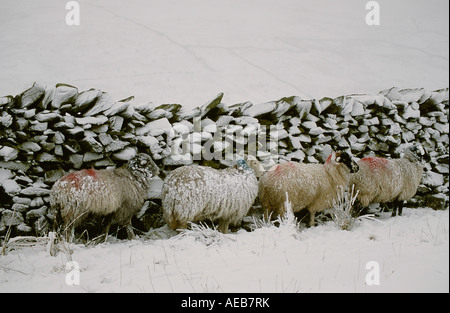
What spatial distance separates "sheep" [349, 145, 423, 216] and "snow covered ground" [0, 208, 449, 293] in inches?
44.4

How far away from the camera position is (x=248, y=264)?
3611mm

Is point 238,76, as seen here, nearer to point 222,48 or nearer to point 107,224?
point 222,48

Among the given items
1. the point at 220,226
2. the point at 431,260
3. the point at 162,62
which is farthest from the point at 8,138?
the point at 431,260

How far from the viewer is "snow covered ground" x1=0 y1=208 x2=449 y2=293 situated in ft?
10.1

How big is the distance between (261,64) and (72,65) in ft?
11.5

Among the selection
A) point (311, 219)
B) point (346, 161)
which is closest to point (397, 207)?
point (346, 161)

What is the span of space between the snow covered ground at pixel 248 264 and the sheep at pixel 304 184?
0.59 metres

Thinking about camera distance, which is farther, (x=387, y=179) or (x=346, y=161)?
(x=387, y=179)

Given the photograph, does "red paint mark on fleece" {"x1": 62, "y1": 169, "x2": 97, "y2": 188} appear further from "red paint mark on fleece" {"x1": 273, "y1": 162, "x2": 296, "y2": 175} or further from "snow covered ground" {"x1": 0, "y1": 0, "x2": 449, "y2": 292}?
"red paint mark on fleece" {"x1": 273, "y1": 162, "x2": 296, "y2": 175}

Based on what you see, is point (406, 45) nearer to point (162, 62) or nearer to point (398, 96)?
point (398, 96)

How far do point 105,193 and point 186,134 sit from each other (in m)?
1.46

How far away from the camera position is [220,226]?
4.99 meters

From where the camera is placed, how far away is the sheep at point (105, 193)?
14.1 ft

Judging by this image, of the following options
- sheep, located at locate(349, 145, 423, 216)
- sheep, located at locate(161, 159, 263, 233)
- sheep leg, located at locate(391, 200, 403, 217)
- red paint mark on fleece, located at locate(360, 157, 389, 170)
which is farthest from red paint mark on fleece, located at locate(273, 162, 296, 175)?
sheep leg, located at locate(391, 200, 403, 217)
